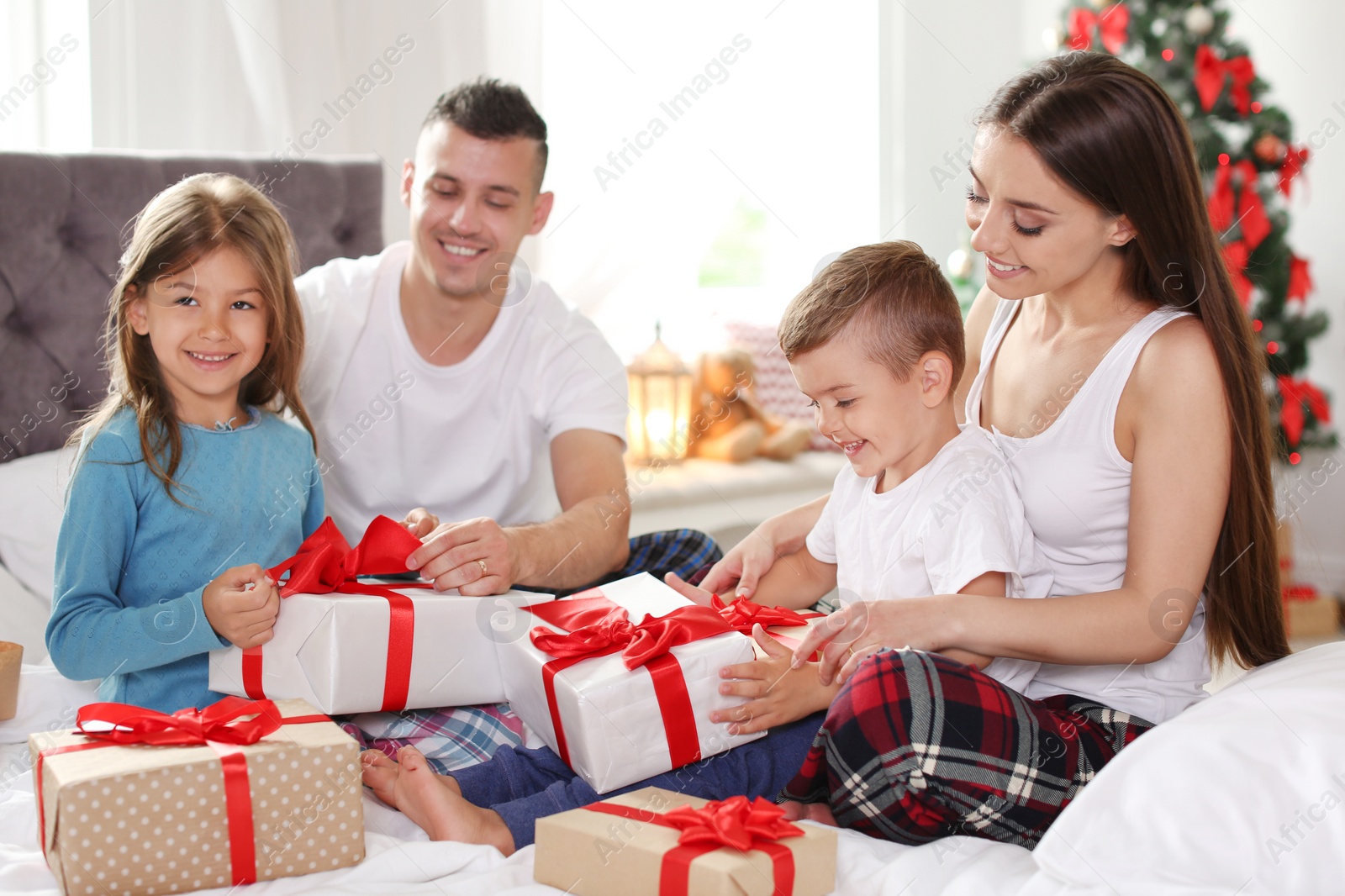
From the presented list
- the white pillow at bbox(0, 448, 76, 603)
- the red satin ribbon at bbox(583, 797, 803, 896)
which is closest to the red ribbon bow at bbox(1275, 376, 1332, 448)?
the red satin ribbon at bbox(583, 797, 803, 896)

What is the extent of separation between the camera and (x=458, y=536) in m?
1.42

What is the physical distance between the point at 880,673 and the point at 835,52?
152 inches

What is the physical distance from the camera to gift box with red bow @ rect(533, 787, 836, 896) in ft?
3.18

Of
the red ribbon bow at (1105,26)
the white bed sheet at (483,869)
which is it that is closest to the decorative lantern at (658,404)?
the red ribbon bow at (1105,26)

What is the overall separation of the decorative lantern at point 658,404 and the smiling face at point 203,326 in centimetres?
210

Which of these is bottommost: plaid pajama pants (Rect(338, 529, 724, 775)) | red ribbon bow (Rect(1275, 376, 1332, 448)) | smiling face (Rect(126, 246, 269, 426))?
plaid pajama pants (Rect(338, 529, 724, 775))

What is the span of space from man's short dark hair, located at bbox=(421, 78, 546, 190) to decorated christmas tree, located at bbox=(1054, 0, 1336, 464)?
190 centimetres

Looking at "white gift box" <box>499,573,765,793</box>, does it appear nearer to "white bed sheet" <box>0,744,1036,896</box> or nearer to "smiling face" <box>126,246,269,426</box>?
"white bed sheet" <box>0,744,1036,896</box>

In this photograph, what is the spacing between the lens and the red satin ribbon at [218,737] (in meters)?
1.04

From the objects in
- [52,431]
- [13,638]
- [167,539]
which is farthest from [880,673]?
[52,431]

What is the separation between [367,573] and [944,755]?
2.42ft

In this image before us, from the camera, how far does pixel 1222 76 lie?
296cm

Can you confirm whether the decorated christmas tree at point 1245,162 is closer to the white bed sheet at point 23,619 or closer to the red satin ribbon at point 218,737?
the red satin ribbon at point 218,737

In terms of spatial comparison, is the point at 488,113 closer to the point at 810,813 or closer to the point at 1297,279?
the point at 810,813
